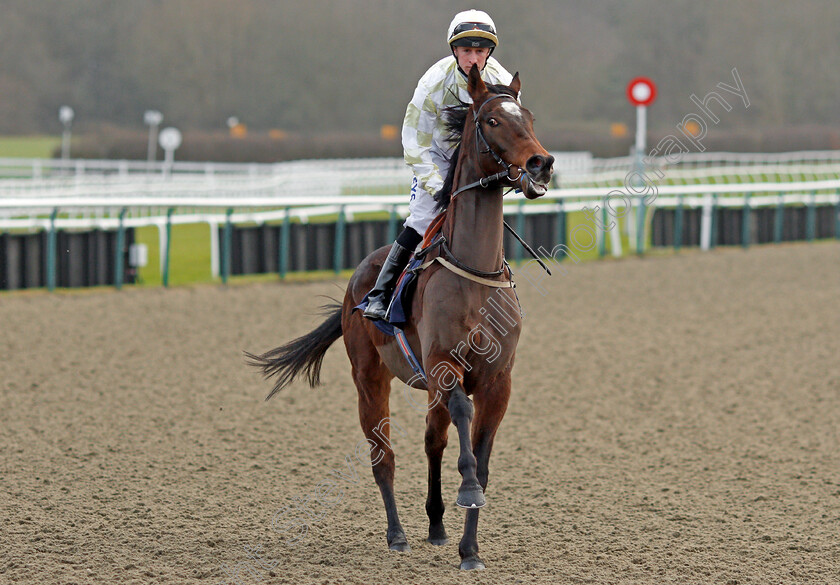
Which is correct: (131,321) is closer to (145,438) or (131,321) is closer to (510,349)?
(145,438)

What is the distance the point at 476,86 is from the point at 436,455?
5.23 feet

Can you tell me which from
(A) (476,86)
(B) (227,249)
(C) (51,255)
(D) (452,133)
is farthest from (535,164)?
(B) (227,249)

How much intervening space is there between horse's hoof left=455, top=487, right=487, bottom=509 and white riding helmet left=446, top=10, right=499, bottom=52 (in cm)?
181

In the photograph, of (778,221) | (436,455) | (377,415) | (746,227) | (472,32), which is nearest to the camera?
(472,32)

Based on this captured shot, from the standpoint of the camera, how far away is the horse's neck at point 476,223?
4.25 meters

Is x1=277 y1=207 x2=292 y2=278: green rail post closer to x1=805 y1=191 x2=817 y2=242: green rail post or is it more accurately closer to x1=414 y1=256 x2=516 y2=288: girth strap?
x1=414 y1=256 x2=516 y2=288: girth strap

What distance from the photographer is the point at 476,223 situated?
14.0 feet

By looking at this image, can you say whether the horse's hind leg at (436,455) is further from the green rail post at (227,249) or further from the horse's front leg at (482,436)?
the green rail post at (227,249)

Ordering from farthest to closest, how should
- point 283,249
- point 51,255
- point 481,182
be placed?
point 283,249, point 51,255, point 481,182

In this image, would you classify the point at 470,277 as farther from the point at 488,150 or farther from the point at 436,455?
the point at 436,455

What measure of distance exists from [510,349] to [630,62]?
58.3m

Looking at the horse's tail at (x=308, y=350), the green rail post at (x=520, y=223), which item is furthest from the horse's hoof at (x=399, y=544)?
the green rail post at (x=520, y=223)

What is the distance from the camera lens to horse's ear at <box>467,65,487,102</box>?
409 cm

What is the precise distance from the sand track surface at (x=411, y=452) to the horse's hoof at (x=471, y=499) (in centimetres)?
37
